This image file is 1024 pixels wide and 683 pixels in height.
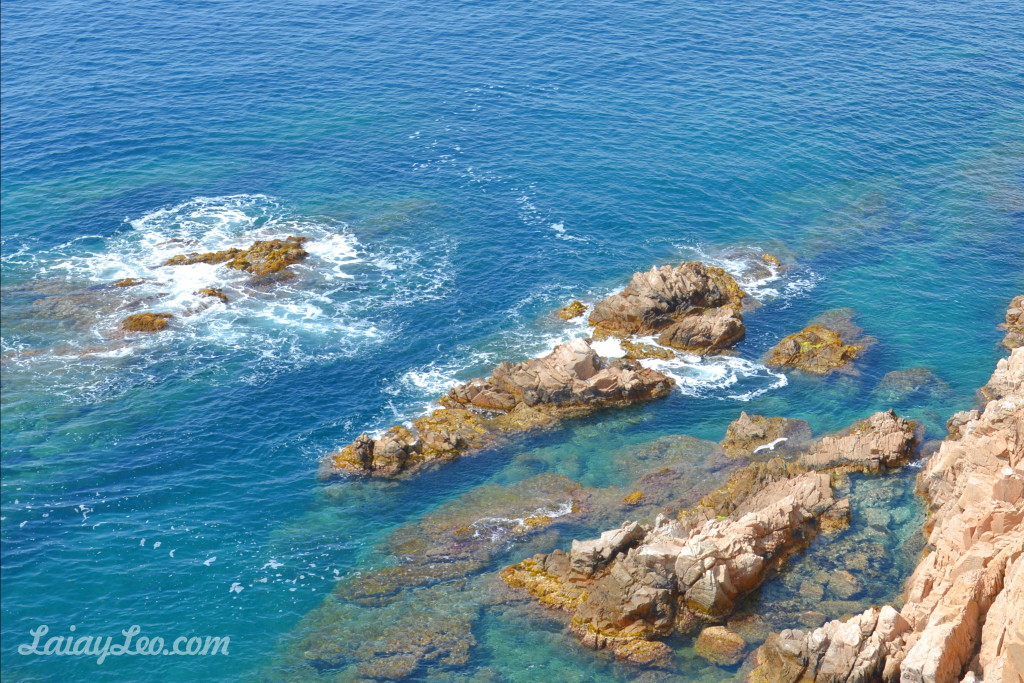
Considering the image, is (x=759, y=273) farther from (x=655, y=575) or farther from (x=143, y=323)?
(x=143, y=323)

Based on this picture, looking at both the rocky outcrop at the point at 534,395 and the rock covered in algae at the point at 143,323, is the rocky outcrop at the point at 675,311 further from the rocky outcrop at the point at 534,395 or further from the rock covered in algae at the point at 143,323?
the rock covered in algae at the point at 143,323

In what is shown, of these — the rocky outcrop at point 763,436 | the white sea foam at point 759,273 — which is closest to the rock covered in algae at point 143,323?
the rocky outcrop at point 763,436

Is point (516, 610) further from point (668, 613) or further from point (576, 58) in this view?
point (576, 58)

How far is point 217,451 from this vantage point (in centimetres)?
9488

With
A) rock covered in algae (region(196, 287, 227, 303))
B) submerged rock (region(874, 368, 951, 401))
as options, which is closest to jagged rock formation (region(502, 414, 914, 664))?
submerged rock (region(874, 368, 951, 401))

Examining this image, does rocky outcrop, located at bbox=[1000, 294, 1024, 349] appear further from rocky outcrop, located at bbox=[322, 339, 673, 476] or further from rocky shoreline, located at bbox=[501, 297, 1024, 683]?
rocky outcrop, located at bbox=[322, 339, 673, 476]

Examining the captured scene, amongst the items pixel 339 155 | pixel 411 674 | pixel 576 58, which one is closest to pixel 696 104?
pixel 576 58

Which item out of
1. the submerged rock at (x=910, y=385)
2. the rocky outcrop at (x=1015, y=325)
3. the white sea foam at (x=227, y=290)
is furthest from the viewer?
the rocky outcrop at (x=1015, y=325)

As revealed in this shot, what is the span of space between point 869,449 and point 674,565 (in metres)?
26.9

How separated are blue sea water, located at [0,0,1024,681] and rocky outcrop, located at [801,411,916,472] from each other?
9.08 ft

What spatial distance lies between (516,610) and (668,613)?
12141 mm

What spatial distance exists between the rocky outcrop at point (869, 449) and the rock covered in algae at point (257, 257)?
6802cm

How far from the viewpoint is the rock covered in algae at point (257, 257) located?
4791 inches

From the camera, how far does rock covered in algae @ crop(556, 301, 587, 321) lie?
115 metres
